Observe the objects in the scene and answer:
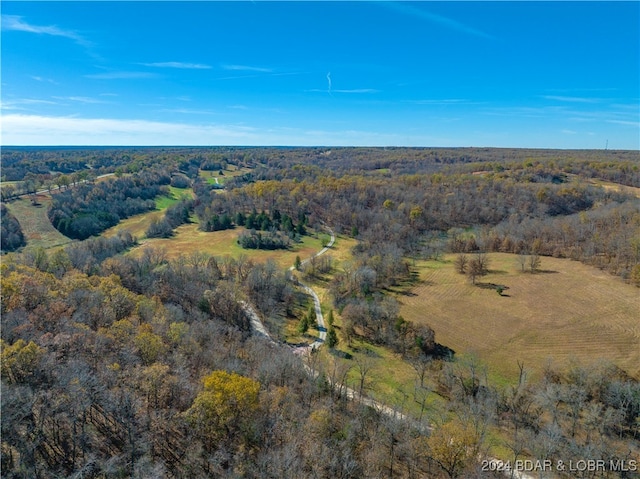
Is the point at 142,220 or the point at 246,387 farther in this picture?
the point at 142,220

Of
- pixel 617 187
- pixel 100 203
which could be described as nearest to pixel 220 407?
pixel 100 203

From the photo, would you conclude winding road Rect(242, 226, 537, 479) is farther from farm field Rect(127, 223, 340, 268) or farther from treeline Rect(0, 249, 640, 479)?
farm field Rect(127, 223, 340, 268)

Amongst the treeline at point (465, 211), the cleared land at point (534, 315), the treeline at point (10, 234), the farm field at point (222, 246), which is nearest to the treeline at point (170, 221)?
the farm field at point (222, 246)

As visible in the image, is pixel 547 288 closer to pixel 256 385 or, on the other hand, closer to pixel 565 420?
pixel 565 420

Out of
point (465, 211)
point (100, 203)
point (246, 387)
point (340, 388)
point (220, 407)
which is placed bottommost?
point (340, 388)

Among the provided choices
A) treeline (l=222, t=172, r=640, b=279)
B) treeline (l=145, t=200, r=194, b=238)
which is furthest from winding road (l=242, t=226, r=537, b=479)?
treeline (l=145, t=200, r=194, b=238)

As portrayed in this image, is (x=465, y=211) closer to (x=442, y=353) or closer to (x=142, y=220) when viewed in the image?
(x=442, y=353)
